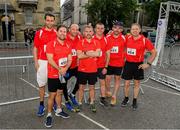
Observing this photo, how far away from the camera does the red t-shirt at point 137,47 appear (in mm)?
5395

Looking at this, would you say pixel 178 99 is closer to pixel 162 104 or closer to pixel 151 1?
pixel 162 104

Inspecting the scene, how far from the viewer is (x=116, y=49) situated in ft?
18.4

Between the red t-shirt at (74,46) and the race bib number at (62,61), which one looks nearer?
the race bib number at (62,61)

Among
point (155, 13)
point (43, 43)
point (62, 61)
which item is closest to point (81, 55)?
point (62, 61)

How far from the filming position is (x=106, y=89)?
6172 mm

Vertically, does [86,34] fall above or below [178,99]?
above

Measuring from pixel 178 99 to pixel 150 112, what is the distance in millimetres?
1576

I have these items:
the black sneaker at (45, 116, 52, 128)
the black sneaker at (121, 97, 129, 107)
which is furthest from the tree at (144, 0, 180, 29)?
the black sneaker at (45, 116, 52, 128)

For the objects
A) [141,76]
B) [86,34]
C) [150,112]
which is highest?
[86,34]

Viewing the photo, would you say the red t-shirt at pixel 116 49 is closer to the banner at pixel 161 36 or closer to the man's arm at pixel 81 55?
the man's arm at pixel 81 55

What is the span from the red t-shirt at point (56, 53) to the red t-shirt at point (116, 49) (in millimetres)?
1387

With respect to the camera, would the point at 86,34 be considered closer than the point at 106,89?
Yes

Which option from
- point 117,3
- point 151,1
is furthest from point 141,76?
point 151,1

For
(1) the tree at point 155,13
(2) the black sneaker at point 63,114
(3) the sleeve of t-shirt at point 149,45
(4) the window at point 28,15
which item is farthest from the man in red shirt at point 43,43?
(1) the tree at point 155,13
